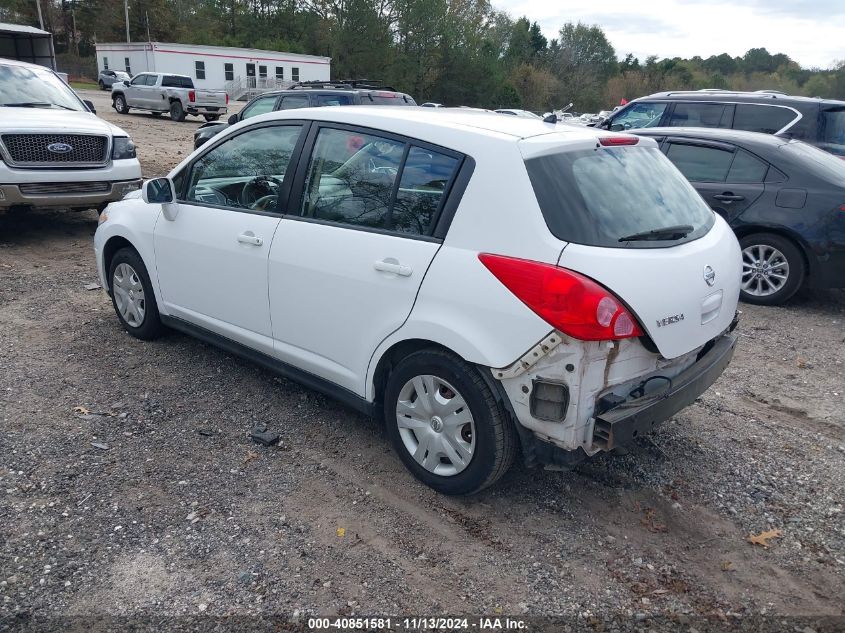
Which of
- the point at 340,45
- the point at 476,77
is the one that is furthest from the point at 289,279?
the point at 476,77

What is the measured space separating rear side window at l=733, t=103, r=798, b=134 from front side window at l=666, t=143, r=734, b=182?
2604 millimetres

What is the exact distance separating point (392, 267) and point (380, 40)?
63616mm

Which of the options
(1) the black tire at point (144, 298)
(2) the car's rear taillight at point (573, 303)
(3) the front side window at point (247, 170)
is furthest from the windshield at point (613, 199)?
(1) the black tire at point (144, 298)

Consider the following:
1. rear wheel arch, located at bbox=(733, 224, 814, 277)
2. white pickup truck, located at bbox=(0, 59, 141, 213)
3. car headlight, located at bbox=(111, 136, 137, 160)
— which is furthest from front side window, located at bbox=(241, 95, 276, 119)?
rear wheel arch, located at bbox=(733, 224, 814, 277)

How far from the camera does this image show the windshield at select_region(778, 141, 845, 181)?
6453mm

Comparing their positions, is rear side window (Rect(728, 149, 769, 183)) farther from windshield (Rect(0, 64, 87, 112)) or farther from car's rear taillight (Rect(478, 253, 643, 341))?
windshield (Rect(0, 64, 87, 112))

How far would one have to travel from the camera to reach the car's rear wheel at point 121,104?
2997cm

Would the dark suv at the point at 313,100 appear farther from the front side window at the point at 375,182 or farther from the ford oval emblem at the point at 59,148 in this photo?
the front side window at the point at 375,182

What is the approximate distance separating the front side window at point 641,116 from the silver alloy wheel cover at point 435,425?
8.37 m

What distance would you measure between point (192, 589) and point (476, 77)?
232ft

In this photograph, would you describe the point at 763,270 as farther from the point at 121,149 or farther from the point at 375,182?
the point at 121,149

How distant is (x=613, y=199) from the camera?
10.7 ft

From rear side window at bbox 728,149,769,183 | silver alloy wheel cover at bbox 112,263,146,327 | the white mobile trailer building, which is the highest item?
the white mobile trailer building

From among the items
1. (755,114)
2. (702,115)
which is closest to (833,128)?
(755,114)
